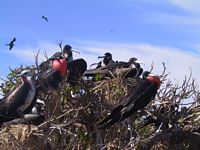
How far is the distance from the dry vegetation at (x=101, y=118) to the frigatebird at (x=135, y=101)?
20cm

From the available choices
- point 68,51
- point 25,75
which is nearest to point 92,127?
point 25,75

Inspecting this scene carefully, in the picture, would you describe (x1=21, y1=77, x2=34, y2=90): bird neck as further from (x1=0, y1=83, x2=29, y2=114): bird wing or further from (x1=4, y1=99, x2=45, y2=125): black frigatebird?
(x1=4, y1=99, x2=45, y2=125): black frigatebird

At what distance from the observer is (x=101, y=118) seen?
21.2 ft

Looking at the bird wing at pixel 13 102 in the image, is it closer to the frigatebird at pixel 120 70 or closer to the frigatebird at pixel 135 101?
the frigatebird at pixel 135 101

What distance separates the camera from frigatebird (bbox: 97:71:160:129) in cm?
609

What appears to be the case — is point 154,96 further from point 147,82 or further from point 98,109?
point 98,109

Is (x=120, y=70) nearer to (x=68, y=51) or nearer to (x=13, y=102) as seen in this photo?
(x=68, y=51)

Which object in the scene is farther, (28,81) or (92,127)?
(92,127)

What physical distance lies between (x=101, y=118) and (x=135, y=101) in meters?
0.47

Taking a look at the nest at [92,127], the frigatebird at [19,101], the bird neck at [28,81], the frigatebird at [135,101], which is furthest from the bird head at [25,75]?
the frigatebird at [135,101]

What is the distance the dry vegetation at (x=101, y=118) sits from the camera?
19.6 feet

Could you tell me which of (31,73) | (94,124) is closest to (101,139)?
(94,124)

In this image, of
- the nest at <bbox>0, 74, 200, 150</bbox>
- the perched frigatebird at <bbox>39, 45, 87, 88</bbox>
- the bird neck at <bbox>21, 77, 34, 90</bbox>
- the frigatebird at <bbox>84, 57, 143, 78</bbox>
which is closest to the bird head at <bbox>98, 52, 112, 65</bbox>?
the frigatebird at <bbox>84, 57, 143, 78</bbox>

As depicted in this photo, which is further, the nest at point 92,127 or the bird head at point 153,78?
the bird head at point 153,78
